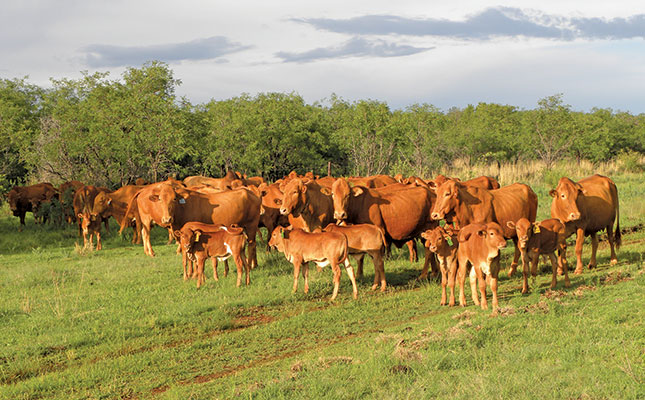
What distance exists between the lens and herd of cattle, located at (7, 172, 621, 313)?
10.5 metres

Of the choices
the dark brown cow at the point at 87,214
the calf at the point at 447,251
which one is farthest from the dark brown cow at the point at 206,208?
the calf at the point at 447,251

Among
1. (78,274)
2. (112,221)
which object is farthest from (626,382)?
(112,221)

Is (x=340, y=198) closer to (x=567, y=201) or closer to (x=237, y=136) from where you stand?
(x=567, y=201)

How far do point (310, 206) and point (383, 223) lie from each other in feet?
5.44

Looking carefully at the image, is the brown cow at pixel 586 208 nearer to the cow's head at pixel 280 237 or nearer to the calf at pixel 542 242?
the calf at pixel 542 242

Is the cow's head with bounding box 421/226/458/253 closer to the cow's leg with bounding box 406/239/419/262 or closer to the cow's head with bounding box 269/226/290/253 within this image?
the cow's head with bounding box 269/226/290/253

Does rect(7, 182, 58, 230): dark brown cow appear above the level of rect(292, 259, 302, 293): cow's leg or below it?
above

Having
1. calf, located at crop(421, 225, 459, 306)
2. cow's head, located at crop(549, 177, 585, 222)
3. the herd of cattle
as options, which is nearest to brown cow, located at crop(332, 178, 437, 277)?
the herd of cattle

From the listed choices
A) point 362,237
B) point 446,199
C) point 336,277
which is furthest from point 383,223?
point 336,277

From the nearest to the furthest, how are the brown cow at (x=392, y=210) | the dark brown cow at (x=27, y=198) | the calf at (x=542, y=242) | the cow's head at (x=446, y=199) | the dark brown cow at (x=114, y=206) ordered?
the calf at (x=542, y=242)
the cow's head at (x=446, y=199)
the brown cow at (x=392, y=210)
the dark brown cow at (x=114, y=206)
the dark brown cow at (x=27, y=198)

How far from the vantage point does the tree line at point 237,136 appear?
27078 millimetres

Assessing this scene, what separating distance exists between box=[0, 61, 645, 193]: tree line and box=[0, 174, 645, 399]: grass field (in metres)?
14.0

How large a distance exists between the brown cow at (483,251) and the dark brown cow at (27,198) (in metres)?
17.5

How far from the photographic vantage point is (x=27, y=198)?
2281 cm
